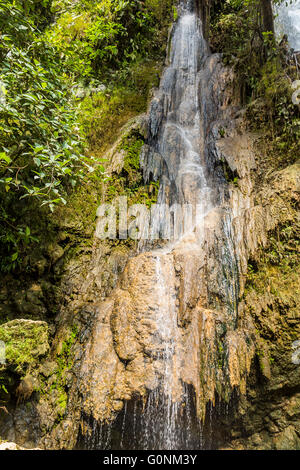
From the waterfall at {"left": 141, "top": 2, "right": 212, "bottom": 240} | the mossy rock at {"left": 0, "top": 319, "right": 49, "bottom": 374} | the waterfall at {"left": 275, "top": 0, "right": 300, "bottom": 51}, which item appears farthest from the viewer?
the waterfall at {"left": 275, "top": 0, "right": 300, "bottom": 51}

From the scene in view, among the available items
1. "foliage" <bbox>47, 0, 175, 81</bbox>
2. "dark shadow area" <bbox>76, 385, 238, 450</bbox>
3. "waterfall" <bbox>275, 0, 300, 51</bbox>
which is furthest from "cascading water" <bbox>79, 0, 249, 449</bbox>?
"waterfall" <bbox>275, 0, 300, 51</bbox>

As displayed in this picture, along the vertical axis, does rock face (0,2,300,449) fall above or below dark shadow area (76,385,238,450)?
above

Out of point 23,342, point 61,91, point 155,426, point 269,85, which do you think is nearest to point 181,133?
point 269,85

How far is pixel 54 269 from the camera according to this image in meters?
5.72

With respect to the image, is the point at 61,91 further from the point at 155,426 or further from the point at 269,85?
the point at 155,426

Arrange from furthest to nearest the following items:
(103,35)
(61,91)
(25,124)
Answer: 1. (103,35)
2. (61,91)
3. (25,124)

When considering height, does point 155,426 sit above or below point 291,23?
below

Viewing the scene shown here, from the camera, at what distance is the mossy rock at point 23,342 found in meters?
3.89

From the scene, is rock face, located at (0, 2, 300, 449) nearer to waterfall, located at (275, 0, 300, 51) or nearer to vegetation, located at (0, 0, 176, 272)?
vegetation, located at (0, 0, 176, 272)

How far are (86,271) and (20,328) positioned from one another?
1855 mm

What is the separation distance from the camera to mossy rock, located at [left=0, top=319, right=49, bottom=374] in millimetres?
3891

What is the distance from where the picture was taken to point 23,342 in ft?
13.6

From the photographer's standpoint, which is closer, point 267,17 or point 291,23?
point 267,17

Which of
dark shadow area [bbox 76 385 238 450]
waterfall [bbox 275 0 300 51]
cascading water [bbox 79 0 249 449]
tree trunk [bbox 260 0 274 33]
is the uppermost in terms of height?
waterfall [bbox 275 0 300 51]
